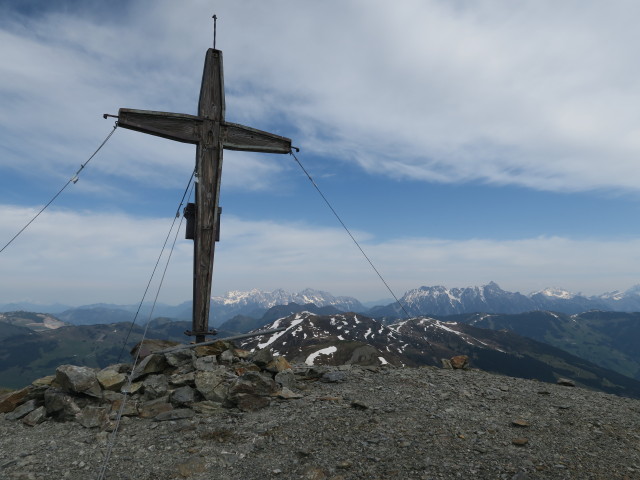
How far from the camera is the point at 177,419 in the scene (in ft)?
29.4

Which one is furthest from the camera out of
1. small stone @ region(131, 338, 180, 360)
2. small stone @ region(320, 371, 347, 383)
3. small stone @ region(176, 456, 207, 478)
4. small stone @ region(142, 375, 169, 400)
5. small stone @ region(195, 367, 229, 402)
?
small stone @ region(320, 371, 347, 383)

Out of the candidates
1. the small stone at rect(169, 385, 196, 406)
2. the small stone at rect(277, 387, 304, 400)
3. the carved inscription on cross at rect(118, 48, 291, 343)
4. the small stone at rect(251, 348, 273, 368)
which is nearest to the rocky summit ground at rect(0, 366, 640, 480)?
the small stone at rect(277, 387, 304, 400)

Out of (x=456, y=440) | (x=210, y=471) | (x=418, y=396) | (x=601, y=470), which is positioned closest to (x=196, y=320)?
(x=210, y=471)

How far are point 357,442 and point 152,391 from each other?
6064 millimetres

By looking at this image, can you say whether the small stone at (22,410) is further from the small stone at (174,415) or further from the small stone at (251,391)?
the small stone at (251,391)

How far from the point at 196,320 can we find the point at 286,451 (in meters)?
6.13

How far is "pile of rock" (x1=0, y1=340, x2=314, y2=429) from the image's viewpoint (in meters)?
9.21

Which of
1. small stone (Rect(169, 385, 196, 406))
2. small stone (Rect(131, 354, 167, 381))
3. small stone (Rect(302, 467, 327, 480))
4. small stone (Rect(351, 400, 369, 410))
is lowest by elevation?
small stone (Rect(302, 467, 327, 480))

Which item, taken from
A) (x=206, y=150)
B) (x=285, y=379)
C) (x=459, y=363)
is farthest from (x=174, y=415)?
(x=459, y=363)

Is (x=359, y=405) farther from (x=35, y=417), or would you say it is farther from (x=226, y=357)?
(x=35, y=417)

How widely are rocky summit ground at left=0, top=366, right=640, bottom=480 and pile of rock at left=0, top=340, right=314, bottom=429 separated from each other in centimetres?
29

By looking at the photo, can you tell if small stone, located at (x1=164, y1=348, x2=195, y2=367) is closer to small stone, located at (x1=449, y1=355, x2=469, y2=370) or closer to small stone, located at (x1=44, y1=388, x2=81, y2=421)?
small stone, located at (x1=44, y1=388, x2=81, y2=421)

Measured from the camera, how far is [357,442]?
25.4ft

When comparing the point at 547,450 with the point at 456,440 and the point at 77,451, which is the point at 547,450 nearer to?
the point at 456,440
